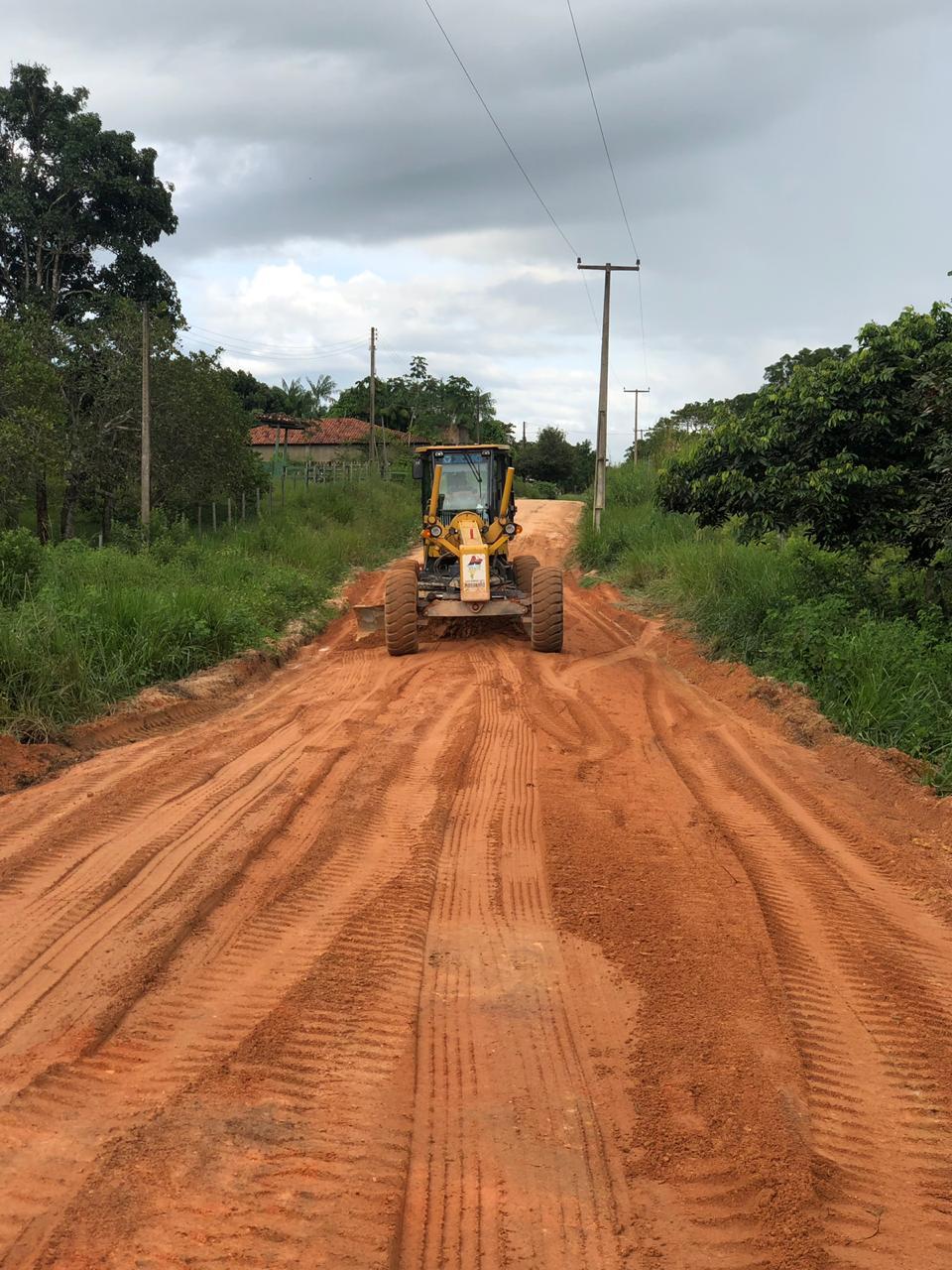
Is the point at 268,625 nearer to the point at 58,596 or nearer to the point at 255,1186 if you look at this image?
the point at 58,596

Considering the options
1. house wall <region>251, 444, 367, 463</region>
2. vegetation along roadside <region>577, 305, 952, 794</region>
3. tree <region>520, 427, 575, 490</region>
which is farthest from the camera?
tree <region>520, 427, 575, 490</region>

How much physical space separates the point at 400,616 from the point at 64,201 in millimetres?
24926

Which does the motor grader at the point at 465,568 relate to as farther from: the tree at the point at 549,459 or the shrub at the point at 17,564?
the tree at the point at 549,459

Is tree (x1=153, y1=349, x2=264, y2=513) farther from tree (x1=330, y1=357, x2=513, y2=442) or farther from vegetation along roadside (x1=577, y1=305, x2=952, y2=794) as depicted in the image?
tree (x1=330, y1=357, x2=513, y2=442)

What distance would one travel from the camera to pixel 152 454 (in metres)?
24.9

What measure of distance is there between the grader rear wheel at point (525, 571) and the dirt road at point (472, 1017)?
7609 millimetres

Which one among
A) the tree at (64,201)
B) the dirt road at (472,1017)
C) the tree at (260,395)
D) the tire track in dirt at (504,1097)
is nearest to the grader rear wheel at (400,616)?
the dirt road at (472,1017)

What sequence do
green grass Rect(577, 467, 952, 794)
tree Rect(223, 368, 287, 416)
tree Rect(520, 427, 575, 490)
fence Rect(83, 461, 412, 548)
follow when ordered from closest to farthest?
green grass Rect(577, 467, 952, 794)
fence Rect(83, 461, 412, 548)
tree Rect(223, 368, 287, 416)
tree Rect(520, 427, 575, 490)

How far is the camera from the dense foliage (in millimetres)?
10414

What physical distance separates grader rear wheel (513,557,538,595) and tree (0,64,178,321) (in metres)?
20.9

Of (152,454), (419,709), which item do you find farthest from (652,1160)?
(152,454)

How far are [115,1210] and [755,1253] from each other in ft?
5.77

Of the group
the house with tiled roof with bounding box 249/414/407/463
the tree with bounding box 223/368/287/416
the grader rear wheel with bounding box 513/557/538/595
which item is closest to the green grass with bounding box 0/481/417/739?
the grader rear wheel with bounding box 513/557/538/595

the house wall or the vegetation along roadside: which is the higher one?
the house wall
